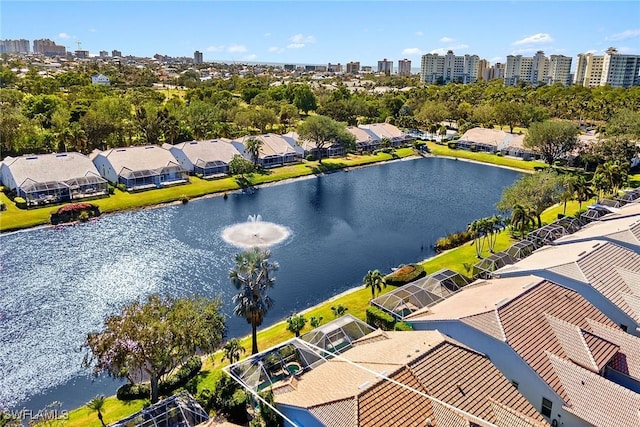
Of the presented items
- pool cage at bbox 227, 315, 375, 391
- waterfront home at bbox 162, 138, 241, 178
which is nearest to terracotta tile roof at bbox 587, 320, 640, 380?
pool cage at bbox 227, 315, 375, 391

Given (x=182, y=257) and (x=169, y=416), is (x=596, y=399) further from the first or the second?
(x=182, y=257)

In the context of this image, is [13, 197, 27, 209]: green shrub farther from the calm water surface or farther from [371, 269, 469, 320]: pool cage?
[371, 269, 469, 320]: pool cage

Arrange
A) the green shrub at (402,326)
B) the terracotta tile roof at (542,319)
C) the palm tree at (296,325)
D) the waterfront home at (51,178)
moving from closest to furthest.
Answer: the terracotta tile roof at (542,319) → the green shrub at (402,326) → the palm tree at (296,325) → the waterfront home at (51,178)

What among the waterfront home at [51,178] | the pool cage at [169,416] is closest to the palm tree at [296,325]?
the pool cage at [169,416]

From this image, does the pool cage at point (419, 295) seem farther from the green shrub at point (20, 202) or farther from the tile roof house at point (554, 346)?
the green shrub at point (20, 202)

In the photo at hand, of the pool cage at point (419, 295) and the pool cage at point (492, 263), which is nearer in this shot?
the pool cage at point (419, 295)

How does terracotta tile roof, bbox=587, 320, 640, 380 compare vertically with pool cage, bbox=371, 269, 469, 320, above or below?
above
